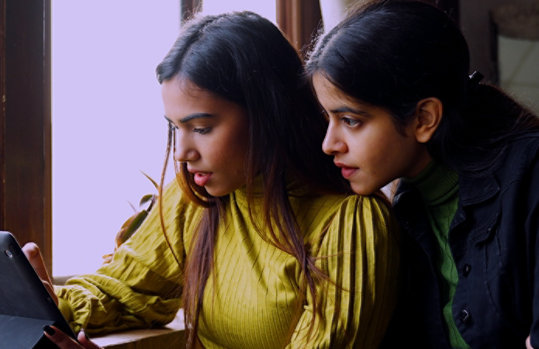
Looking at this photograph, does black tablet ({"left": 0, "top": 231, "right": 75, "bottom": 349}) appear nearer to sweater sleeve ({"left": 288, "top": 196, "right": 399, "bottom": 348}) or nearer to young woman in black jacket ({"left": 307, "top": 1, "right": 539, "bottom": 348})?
sweater sleeve ({"left": 288, "top": 196, "right": 399, "bottom": 348})

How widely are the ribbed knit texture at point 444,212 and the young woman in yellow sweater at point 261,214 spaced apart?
8 cm

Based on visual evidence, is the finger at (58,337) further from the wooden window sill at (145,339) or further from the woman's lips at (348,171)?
the woman's lips at (348,171)

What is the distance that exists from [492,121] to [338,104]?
10.4 inches

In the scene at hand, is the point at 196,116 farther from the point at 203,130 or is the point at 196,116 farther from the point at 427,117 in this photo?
the point at 427,117

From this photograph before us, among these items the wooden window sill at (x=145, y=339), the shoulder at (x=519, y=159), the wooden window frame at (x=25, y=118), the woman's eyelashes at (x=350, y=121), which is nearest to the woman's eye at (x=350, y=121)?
the woman's eyelashes at (x=350, y=121)

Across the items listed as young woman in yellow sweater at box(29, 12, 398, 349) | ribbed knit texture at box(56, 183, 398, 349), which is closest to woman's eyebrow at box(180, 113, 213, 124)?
young woman in yellow sweater at box(29, 12, 398, 349)

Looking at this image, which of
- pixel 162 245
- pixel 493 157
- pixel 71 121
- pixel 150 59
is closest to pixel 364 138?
pixel 493 157

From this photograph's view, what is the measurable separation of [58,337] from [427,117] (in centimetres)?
70

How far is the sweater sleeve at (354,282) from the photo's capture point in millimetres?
1159

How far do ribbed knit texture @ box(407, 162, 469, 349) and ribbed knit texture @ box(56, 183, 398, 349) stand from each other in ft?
0.26

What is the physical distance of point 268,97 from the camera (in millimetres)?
1291

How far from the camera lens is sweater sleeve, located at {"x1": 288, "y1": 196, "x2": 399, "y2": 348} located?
116 centimetres

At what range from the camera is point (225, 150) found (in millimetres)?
1269

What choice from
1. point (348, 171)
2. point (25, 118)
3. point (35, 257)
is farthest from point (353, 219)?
point (25, 118)
